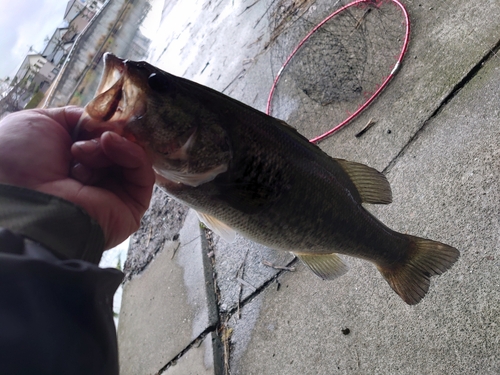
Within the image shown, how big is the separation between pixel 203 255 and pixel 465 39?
9.32 feet

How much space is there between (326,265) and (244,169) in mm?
734

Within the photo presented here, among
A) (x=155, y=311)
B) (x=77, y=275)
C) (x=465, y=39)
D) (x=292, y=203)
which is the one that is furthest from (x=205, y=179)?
(x=155, y=311)

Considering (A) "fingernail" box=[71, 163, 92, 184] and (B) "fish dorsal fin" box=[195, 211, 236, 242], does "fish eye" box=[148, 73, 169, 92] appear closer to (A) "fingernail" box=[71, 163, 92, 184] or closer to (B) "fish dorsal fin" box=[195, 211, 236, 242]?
(A) "fingernail" box=[71, 163, 92, 184]

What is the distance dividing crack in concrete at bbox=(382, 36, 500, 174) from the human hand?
73.0 inches

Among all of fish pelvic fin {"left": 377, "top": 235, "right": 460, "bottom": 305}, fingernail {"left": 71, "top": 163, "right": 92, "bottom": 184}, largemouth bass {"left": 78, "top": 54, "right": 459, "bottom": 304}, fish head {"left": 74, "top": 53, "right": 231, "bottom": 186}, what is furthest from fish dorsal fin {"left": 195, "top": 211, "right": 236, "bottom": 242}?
fish pelvic fin {"left": 377, "top": 235, "right": 460, "bottom": 305}

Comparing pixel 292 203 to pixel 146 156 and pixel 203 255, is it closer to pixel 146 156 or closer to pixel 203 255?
pixel 146 156

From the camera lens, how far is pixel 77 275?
1.09 metres

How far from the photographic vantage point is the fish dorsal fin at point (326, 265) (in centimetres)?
190

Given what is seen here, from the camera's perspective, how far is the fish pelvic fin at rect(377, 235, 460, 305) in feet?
5.73

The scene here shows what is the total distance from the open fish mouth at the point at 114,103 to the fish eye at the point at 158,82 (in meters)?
0.04

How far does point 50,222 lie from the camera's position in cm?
120

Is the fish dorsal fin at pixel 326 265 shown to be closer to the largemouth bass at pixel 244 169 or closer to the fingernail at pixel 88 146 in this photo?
the largemouth bass at pixel 244 169

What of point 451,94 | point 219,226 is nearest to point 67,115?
point 219,226

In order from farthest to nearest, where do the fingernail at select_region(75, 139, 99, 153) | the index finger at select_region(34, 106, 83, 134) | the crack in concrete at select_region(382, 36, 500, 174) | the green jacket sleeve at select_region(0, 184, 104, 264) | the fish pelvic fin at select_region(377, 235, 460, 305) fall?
1. the crack in concrete at select_region(382, 36, 500, 174)
2. the fish pelvic fin at select_region(377, 235, 460, 305)
3. the index finger at select_region(34, 106, 83, 134)
4. the fingernail at select_region(75, 139, 99, 153)
5. the green jacket sleeve at select_region(0, 184, 104, 264)
